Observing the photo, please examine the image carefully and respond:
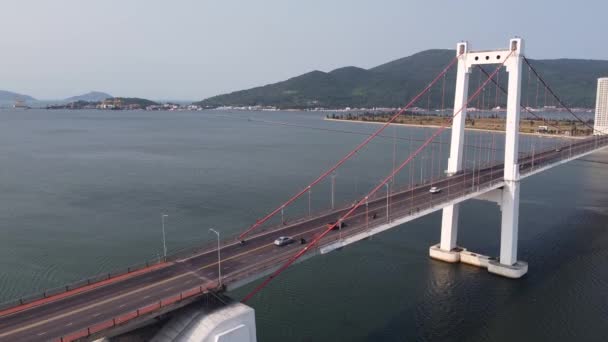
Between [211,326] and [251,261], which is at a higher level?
[251,261]

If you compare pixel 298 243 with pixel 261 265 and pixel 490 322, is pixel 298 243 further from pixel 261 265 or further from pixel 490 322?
pixel 490 322

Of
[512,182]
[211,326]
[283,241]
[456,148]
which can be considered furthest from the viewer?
[456,148]

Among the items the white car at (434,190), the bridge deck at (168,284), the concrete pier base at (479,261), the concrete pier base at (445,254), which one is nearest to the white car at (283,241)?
the bridge deck at (168,284)

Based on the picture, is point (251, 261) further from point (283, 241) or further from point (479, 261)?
point (479, 261)

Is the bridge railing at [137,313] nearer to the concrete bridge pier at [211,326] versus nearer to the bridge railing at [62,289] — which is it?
the concrete bridge pier at [211,326]

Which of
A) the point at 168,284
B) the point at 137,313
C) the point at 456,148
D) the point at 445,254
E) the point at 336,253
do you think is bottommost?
the point at 336,253

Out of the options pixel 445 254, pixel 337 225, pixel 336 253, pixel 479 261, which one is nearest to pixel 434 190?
pixel 445 254

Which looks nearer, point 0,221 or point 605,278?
point 605,278

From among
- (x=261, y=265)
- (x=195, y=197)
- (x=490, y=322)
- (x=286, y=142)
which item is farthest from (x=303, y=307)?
(x=286, y=142)
